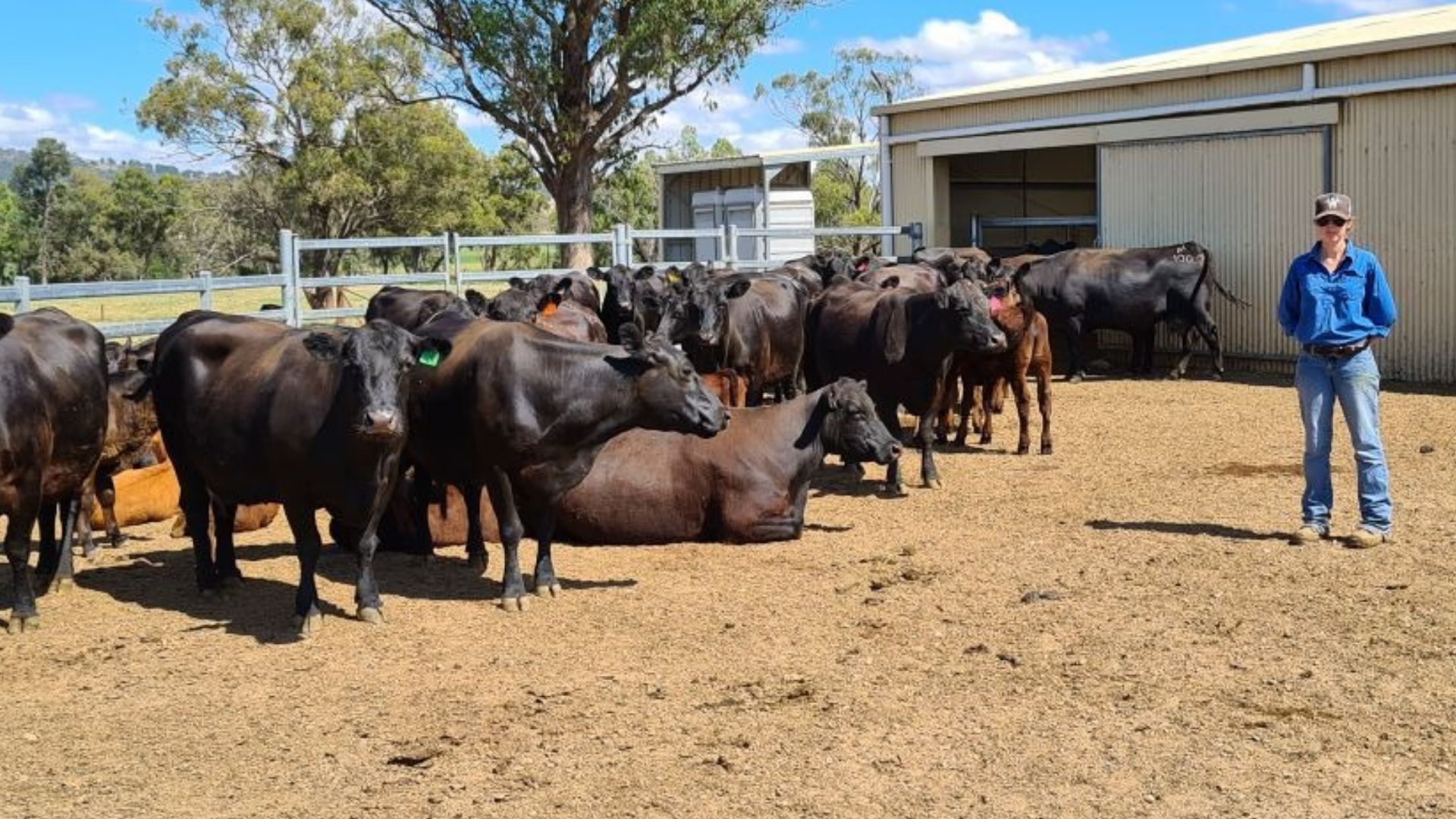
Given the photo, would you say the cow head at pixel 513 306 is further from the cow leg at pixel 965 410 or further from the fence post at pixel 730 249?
the fence post at pixel 730 249

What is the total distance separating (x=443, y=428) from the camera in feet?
27.8

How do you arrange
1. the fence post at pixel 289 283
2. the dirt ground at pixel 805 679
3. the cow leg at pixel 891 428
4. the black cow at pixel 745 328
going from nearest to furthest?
the dirt ground at pixel 805 679 → the cow leg at pixel 891 428 → the black cow at pixel 745 328 → the fence post at pixel 289 283

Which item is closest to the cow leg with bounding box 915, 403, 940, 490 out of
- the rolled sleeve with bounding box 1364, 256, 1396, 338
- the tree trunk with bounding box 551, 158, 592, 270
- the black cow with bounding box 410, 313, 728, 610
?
the black cow with bounding box 410, 313, 728, 610

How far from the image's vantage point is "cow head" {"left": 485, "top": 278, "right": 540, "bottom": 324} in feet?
40.2

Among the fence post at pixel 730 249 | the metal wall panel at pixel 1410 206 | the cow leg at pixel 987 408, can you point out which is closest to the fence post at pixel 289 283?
the fence post at pixel 730 249

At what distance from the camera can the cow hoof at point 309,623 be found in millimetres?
7555

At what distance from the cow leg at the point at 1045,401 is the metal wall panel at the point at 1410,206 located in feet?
20.5

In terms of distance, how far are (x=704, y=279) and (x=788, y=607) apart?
6473 mm

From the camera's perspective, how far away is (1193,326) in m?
19.7

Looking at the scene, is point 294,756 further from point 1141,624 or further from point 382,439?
point 1141,624

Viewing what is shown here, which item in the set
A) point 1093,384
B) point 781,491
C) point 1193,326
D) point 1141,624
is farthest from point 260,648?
point 1193,326

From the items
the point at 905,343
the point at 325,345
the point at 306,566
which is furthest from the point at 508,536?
the point at 905,343

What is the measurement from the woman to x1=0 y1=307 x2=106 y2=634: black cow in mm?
6475

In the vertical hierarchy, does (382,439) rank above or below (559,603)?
above
